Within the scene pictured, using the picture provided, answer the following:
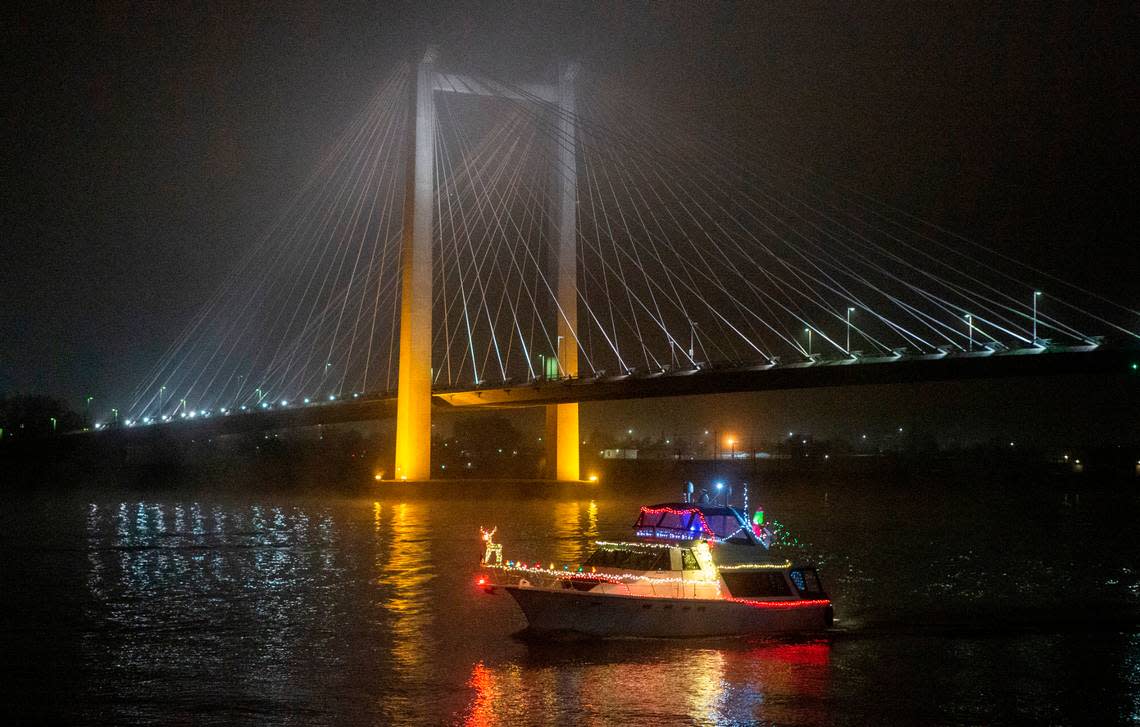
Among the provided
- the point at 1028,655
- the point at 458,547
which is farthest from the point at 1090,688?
the point at 458,547

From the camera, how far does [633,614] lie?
1248cm

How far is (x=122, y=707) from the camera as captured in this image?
32.9 ft

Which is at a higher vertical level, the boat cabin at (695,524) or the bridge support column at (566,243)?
the bridge support column at (566,243)

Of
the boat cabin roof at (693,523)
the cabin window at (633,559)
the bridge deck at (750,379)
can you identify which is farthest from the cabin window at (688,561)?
the bridge deck at (750,379)

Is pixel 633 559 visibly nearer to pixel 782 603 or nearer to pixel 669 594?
pixel 669 594

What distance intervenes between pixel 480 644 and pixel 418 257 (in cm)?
2795

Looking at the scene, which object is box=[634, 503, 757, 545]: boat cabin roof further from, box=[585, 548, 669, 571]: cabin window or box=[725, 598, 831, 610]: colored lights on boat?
box=[725, 598, 831, 610]: colored lights on boat

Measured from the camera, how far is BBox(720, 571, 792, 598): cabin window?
510 inches

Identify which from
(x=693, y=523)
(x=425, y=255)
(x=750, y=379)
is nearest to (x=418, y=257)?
(x=425, y=255)

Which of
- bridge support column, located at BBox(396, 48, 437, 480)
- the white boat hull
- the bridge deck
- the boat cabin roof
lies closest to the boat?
the white boat hull

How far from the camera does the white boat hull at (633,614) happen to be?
40.9 feet

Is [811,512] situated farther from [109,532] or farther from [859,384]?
[109,532]

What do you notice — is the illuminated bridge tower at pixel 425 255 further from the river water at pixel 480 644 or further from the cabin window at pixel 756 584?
the cabin window at pixel 756 584

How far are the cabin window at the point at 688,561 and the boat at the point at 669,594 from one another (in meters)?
0.01
